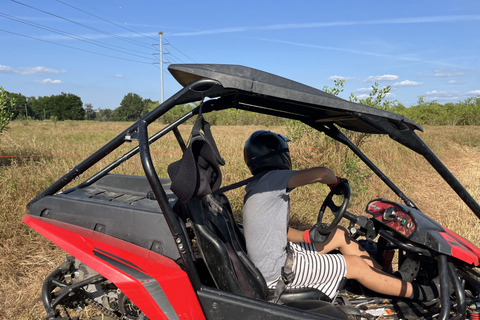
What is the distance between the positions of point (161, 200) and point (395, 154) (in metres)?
9.67

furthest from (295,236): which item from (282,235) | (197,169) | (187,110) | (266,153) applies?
(187,110)

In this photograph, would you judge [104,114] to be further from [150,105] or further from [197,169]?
[197,169]

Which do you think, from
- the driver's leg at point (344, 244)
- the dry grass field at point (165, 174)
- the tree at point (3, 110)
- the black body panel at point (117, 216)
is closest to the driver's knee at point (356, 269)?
the driver's leg at point (344, 244)

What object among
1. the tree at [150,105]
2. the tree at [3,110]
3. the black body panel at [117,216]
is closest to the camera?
the black body panel at [117,216]

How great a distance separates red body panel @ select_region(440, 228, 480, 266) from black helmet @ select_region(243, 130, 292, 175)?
1090 millimetres

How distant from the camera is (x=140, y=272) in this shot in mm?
1645

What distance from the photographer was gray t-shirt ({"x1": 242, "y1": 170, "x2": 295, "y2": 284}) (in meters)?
2.16

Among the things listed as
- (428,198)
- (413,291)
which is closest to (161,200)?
(413,291)

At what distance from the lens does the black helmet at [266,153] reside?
2408mm

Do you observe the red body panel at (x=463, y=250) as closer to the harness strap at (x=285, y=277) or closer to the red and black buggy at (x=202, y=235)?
the red and black buggy at (x=202, y=235)

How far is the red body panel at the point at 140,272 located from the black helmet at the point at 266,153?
0.94m

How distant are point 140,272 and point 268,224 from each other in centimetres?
85

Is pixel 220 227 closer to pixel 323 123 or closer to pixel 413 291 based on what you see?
pixel 323 123

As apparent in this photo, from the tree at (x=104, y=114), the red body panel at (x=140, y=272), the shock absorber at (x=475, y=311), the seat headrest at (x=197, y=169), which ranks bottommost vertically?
the shock absorber at (x=475, y=311)
